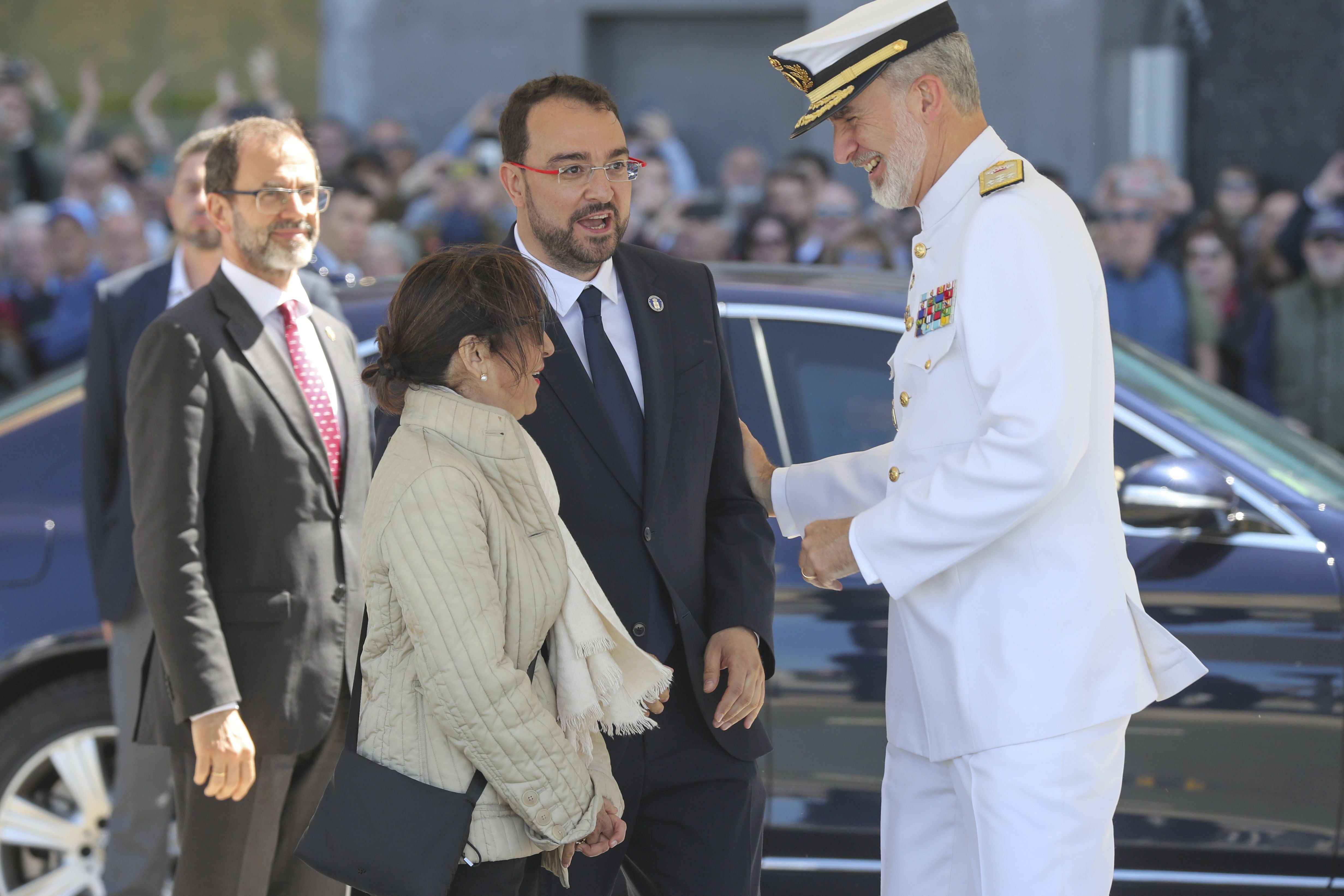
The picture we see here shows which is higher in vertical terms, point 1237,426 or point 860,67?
point 860,67

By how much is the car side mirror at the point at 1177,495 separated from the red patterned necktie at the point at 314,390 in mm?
1753

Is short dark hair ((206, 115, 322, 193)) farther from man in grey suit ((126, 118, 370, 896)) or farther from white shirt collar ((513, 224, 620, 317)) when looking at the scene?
white shirt collar ((513, 224, 620, 317))

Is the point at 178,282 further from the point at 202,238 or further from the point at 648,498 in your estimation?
the point at 648,498

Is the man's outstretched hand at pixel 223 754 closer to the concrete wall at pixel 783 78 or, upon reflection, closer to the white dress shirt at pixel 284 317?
the white dress shirt at pixel 284 317

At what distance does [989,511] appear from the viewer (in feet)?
7.20

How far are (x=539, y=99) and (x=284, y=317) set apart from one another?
0.79 meters

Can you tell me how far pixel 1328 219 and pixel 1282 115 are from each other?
9.42 ft

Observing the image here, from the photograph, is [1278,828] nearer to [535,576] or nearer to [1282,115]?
[535,576]

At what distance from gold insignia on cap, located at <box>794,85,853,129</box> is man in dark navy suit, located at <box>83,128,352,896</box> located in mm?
1415

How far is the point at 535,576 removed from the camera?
2133mm

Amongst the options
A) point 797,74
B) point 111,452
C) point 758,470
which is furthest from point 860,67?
point 111,452

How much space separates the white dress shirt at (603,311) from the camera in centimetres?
263

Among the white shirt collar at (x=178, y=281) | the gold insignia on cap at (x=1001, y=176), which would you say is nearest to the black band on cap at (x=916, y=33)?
the gold insignia on cap at (x=1001, y=176)

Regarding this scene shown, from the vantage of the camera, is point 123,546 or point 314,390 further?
point 123,546
